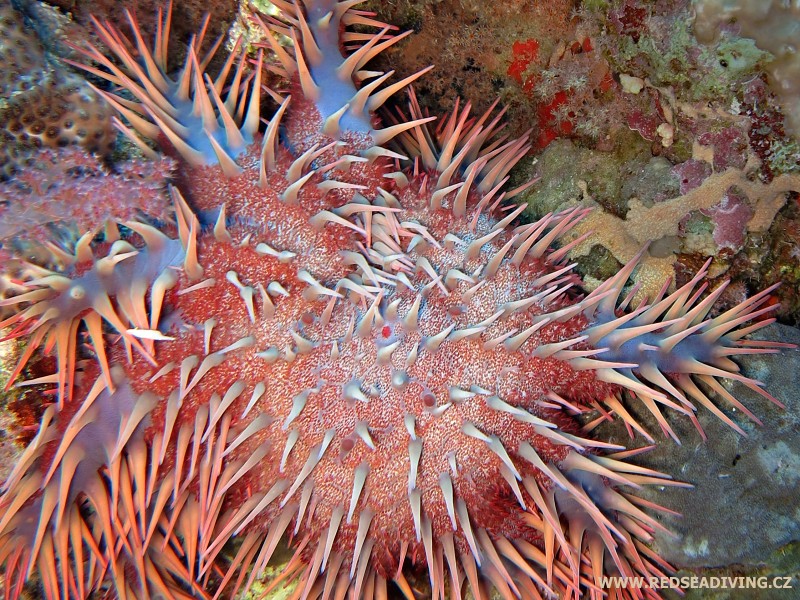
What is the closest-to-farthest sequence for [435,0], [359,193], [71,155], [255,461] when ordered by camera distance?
[71,155] → [255,461] → [359,193] → [435,0]

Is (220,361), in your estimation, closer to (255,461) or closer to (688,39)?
(255,461)

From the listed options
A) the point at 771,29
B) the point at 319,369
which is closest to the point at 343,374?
the point at 319,369

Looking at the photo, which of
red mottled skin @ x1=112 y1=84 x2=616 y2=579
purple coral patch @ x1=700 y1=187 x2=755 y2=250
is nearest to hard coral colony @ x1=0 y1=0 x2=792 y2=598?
red mottled skin @ x1=112 y1=84 x2=616 y2=579

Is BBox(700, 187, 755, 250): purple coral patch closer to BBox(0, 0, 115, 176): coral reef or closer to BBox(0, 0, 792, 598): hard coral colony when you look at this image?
BBox(0, 0, 792, 598): hard coral colony

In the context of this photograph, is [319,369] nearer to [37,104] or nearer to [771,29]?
[37,104]

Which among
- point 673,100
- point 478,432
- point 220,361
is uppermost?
point 673,100

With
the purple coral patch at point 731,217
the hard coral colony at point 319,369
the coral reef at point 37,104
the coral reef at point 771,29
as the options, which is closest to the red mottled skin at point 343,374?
the hard coral colony at point 319,369

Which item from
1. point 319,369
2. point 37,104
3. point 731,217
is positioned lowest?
point 319,369

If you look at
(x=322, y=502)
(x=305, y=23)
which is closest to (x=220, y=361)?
(x=322, y=502)
